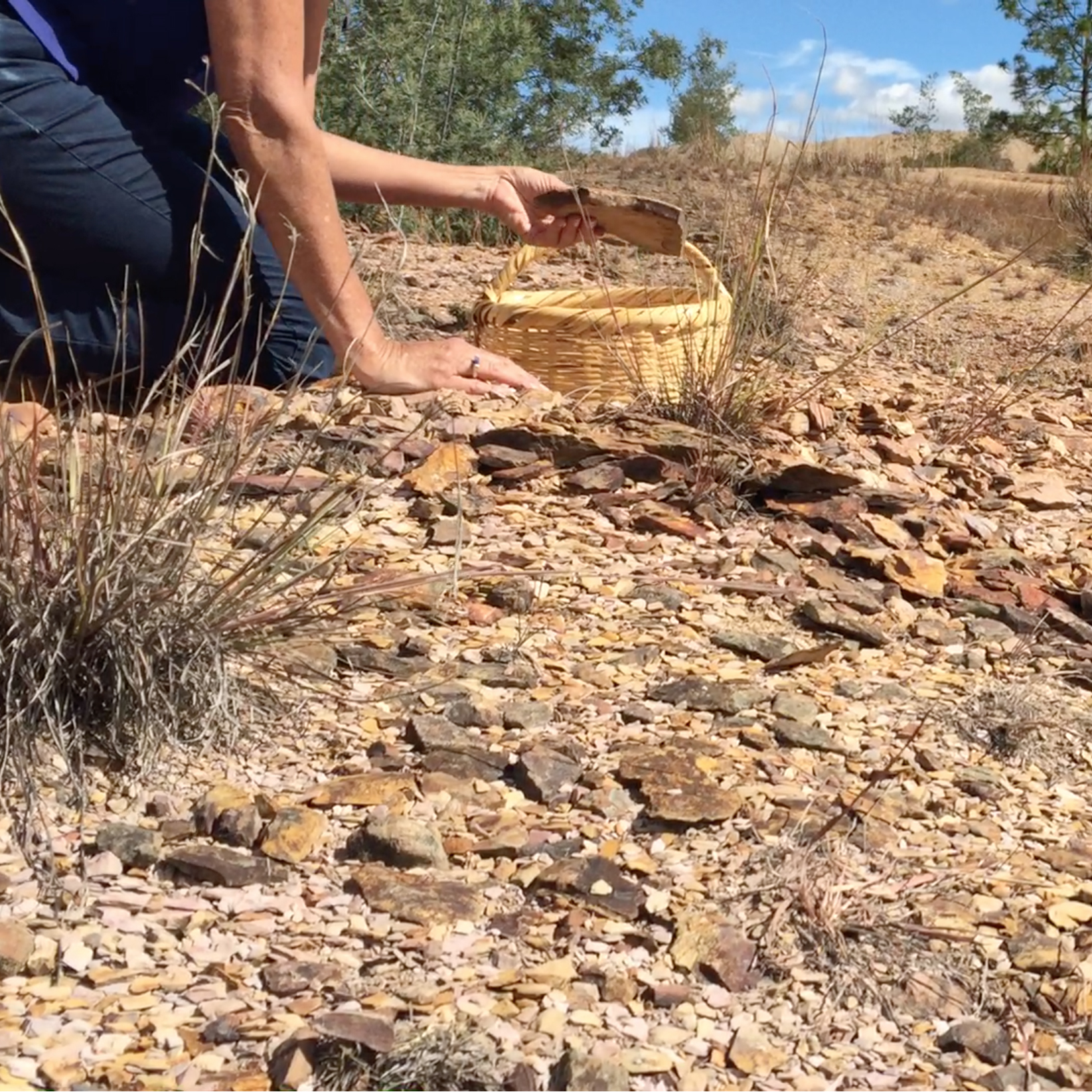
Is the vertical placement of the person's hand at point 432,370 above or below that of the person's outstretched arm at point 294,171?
below

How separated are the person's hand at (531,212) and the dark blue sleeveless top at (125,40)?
0.77 m

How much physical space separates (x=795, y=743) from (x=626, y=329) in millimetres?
1448

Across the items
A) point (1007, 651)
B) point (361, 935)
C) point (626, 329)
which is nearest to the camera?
point (361, 935)

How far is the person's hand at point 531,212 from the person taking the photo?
3418 mm

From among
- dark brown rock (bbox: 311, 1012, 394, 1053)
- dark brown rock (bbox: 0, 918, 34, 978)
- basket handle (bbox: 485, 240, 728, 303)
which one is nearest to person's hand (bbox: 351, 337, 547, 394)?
basket handle (bbox: 485, 240, 728, 303)

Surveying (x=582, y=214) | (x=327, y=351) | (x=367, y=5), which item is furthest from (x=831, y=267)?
(x=327, y=351)

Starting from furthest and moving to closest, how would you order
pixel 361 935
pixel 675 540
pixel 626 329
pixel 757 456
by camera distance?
1. pixel 626 329
2. pixel 757 456
3. pixel 675 540
4. pixel 361 935

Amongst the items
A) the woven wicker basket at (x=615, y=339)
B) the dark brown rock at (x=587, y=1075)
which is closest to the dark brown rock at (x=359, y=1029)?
the dark brown rock at (x=587, y=1075)

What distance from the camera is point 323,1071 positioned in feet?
4.06

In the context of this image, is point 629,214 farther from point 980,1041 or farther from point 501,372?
point 980,1041

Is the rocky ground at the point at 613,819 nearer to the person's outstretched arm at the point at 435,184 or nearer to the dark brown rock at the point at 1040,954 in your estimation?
the dark brown rock at the point at 1040,954

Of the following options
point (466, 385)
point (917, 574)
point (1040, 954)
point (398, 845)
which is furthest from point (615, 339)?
point (1040, 954)

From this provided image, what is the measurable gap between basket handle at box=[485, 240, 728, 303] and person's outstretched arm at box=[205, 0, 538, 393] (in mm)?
702

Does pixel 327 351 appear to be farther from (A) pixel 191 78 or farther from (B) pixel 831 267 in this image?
(B) pixel 831 267
